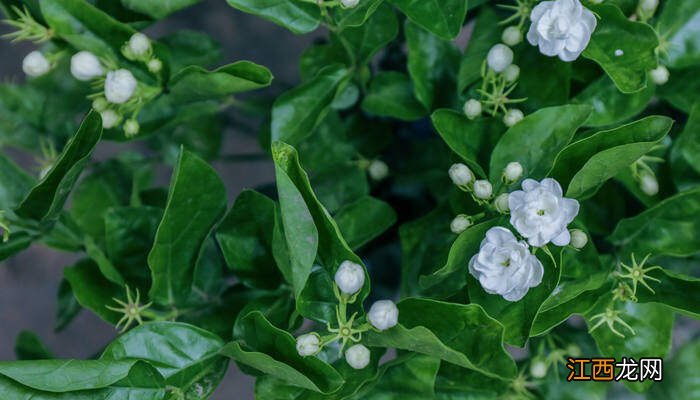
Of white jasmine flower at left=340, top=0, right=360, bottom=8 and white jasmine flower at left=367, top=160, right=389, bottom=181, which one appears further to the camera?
white jasmine flower at left=367, top=160, right=389, bottom=181

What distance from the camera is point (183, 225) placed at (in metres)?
0.57

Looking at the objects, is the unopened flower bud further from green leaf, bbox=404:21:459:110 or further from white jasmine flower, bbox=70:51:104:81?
green leaf, bbox=404:21:459:110

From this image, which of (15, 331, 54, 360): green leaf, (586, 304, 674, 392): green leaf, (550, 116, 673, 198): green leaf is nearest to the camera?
(550, 116, 673, 198): green leaf

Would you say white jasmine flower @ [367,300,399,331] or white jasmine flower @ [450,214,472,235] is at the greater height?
white jasmine flower @ [450,214,472,235]

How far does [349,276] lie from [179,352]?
136 millimetres

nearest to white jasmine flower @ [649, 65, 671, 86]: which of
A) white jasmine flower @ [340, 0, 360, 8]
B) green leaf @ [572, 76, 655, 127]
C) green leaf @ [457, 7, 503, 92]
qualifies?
green leaf @ [572, 76, 655, 127]

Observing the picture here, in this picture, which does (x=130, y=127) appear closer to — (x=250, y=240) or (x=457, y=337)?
(x=250, y=240)

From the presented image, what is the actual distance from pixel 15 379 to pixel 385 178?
351 millimetres

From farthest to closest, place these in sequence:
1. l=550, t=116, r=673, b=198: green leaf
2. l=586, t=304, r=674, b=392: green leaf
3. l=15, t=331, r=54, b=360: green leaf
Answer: l=15, t=331, r=54, b=360: green leaf < l=586, t=304, r=674, b=392: green leaf < l=550, t=116, r=673, b=198: green leaf

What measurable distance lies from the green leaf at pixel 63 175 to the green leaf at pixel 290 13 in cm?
13

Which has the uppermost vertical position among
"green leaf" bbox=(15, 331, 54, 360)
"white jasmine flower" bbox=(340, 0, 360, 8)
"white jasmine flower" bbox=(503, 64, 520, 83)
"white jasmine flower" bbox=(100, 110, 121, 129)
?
"white jasmine flower" bbox=(340, 0, 360, 8)

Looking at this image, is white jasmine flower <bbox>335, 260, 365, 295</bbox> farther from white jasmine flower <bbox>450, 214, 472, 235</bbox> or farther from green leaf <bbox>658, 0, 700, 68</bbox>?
green leaf <bbox>658, 0, 700, 68</bbox>

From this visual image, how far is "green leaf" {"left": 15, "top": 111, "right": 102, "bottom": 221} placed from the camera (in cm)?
52

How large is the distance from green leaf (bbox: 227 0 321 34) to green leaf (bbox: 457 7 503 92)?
0.11 metres
